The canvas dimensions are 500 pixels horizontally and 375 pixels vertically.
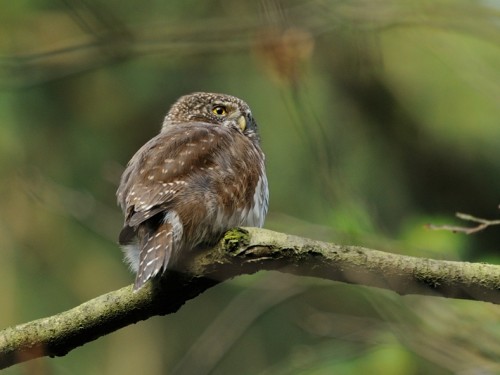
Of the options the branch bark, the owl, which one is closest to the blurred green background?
the owl

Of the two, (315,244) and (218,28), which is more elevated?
(218,28)

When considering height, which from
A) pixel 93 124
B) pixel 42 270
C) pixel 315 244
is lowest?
pixel 42 270

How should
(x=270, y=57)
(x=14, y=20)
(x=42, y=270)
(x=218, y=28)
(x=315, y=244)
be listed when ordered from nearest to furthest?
1. (x=315, y=244)
2. (x=270, y=57)
3. (x=218, y=28)
4. (x=14, y=20)
5. (x=42, y=270)

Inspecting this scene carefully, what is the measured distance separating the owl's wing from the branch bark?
399mm

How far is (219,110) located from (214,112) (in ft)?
0.11

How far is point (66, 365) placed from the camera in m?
8.04

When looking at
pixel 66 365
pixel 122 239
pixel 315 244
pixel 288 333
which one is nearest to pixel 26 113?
pixel 66 365

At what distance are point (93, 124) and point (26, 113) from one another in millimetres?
742

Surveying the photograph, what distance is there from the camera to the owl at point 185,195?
416 cm

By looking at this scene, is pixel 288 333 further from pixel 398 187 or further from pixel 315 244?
pixel 315 244

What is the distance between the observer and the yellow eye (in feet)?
19.9

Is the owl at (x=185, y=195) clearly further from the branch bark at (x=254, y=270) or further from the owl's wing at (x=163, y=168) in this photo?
the branch bark at (x=254, y=270)

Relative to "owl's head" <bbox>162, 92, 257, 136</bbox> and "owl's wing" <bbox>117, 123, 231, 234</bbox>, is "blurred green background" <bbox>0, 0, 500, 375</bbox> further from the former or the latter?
"owl's wing" <bbox>117, 123, 231, 234</bbox>

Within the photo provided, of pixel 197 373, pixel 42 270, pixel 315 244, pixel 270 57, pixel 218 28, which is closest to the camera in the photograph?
pixel 315 244
